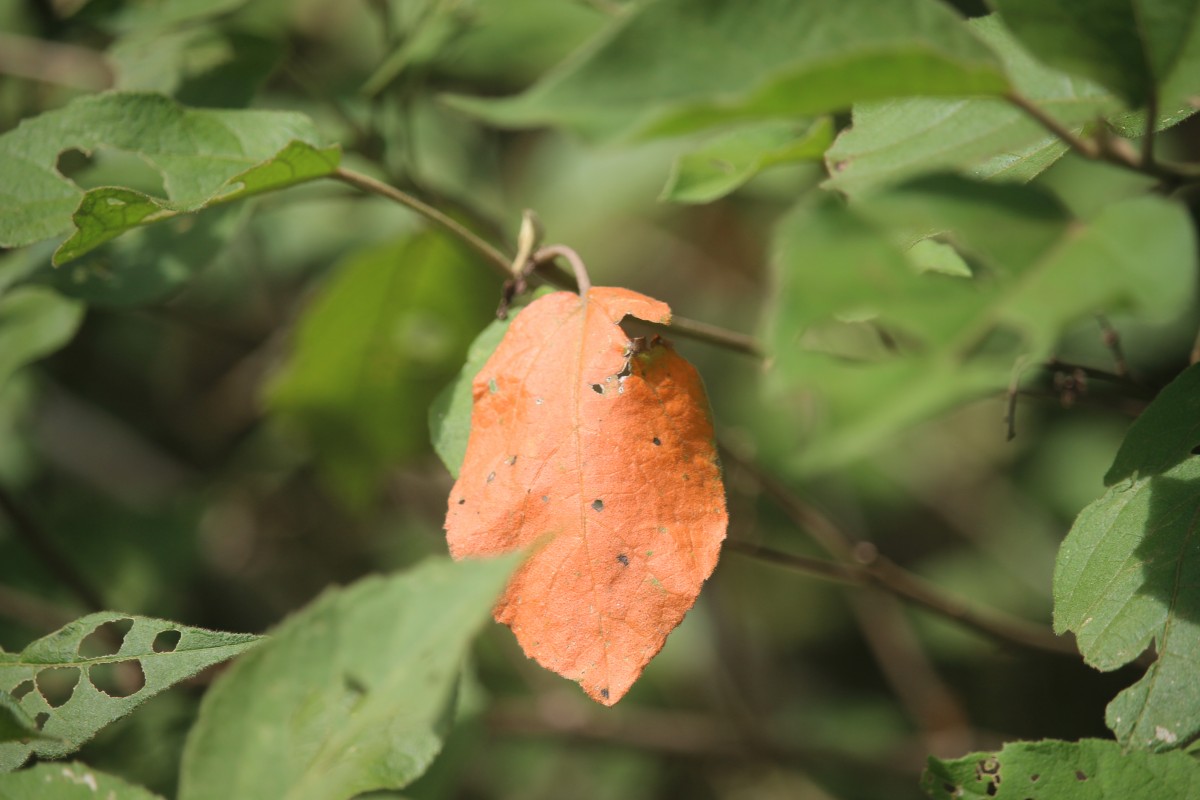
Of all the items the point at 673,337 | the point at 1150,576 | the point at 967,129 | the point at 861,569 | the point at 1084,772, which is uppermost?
the point at 967,129

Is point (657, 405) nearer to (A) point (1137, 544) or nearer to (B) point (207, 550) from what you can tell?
(A) point (1137, 544)

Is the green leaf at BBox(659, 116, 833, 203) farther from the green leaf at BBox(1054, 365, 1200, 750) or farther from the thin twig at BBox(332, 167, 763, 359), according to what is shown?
the green leaf at BBox(1054, 365, 1200, 750)

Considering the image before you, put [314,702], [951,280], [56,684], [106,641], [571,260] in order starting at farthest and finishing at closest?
[56,684]
[106,641]
[571,260]
[314,702]
[951,280]

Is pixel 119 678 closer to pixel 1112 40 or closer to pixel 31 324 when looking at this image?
pixel 31 324

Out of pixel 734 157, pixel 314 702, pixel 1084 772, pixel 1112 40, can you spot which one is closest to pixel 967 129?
pixel 1112 40

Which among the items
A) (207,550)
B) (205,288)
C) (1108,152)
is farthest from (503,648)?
(1108,152)

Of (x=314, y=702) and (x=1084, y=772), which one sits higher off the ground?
(x=314, y=702)

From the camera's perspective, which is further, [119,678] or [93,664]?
[119,678]

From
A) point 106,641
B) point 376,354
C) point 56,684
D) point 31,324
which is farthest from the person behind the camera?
point 376,354

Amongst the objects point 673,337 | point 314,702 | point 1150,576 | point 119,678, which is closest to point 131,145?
point 314,702
